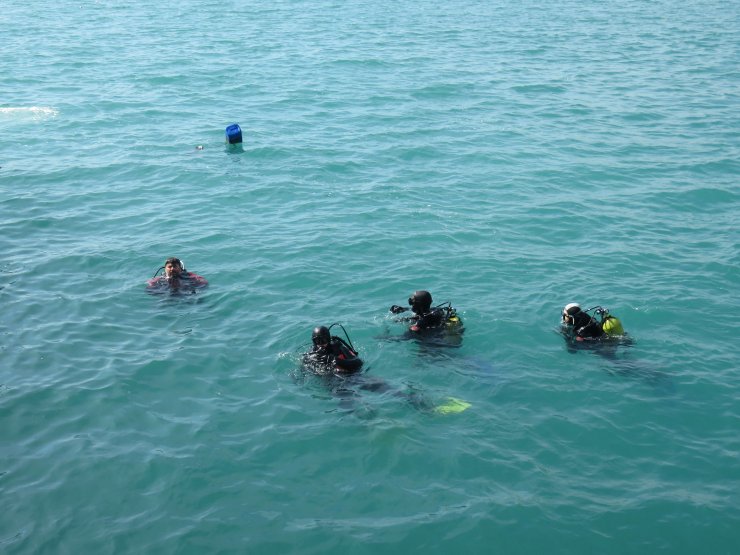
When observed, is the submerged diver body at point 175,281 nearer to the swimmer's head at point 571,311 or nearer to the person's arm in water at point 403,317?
the person's arm in water at point 403,317

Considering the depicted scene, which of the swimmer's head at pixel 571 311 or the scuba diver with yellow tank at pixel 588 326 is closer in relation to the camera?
the scuba diver with yellow tank at pixel 588 326

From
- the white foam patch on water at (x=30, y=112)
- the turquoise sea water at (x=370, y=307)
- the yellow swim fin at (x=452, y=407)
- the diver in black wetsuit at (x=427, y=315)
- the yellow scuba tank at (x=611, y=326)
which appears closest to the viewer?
the turquoise sea water at (x=370, y=307)

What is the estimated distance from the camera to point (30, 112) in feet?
87.7

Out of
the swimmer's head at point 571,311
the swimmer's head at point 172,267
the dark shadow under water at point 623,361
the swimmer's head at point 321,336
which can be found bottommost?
the dark shadow under water at point 623,361

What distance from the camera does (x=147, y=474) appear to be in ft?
32.8

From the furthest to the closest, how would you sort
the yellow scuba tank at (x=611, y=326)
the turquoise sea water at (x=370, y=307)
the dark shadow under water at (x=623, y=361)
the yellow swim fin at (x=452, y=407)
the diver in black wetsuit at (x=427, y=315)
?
the diver in black wetsuit at (x=427, y=315)
the yellow scuba tank at (x=611, y=326)
the dark shadow under water at (x=623, y=361)
the yellow swim fin at (x=452, y=407)
the turquoise sea water at (x=370, y=307)

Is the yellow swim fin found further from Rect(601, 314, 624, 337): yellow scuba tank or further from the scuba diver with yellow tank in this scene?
Rect(601, 314, 624, 337): yellow scuba tank

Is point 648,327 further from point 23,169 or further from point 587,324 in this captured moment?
point 23,169

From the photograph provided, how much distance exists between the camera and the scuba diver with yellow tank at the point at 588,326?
1255cm

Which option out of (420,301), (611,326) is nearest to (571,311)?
(611,326)

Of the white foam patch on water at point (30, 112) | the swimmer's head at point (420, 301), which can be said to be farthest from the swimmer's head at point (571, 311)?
the white foam patch on water at point (30, 112)

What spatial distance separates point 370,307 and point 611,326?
14.6ft

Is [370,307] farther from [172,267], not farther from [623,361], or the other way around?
[623,361]

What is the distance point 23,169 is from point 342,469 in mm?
15887
